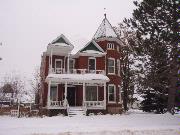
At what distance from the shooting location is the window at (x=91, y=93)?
28587 mm

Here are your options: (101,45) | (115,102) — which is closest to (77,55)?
(101,45)

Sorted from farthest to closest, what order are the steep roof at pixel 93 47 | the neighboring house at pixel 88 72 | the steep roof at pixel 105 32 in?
the steep roof at pixel 105 32
the steep roof at pixel 93 47
the neighboring house at pixel 88 72

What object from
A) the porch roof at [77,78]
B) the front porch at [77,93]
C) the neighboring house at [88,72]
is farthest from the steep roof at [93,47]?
the front porch at [77,93]

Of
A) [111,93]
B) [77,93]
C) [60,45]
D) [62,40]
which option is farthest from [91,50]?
[111,93]

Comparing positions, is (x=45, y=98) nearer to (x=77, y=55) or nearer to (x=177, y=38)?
(x=77, y=55)

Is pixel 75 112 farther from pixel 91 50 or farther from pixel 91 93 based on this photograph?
pixel 91 50

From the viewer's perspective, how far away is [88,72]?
29000 mm

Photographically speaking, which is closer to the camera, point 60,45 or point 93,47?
point 60,45

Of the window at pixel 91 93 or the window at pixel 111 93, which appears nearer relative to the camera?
the window at pixel 91 93

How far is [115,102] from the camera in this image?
1163 inches

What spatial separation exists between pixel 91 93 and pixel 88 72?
8.78 ft

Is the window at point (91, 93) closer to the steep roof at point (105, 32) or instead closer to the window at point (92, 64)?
the window at point (92, 64)

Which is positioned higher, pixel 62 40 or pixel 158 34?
pixel 62 40

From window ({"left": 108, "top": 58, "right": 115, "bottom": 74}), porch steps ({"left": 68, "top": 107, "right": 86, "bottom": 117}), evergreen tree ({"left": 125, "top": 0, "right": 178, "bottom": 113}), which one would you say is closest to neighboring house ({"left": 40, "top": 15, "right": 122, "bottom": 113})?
window ({"left": 108, "top": 58, "right": 115, "bottom": 74})
